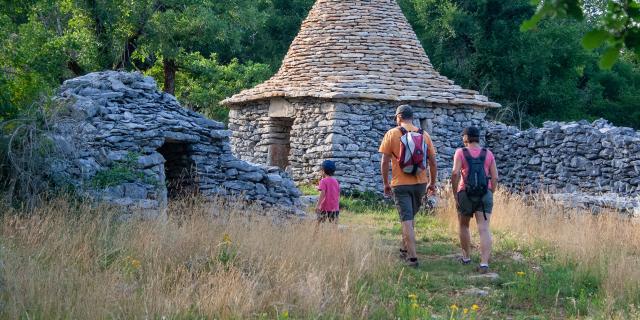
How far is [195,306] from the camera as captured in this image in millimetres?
4793

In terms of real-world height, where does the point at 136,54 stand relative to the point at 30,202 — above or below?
above

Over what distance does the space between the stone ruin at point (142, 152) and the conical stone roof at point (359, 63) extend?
11.4 feet

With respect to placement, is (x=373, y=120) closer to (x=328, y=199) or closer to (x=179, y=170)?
(x=179, y=170)

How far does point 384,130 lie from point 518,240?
17.3 ft

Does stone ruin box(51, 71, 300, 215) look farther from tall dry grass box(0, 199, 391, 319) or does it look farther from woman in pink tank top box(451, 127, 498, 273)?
Answer: woman in pink tank top box(451, 127, 498, 273)

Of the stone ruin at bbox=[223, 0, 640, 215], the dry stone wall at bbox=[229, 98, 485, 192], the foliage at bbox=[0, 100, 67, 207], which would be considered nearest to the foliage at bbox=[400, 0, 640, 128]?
the stone ruin at bbox=[223, 0, 640, 215]

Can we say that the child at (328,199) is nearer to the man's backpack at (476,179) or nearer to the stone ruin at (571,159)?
the man's backpack at (476,179)

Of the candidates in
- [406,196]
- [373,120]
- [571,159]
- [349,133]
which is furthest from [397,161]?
[571,159]

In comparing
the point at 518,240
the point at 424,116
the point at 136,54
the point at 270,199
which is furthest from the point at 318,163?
the point at 136,54

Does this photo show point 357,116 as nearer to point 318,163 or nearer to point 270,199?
point 318,163

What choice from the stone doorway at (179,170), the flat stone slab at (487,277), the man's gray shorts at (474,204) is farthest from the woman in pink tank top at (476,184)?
the stone doorway at (179,170)

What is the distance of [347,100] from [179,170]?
4053mm

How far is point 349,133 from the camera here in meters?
13.1

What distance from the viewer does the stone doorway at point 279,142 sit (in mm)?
14445
